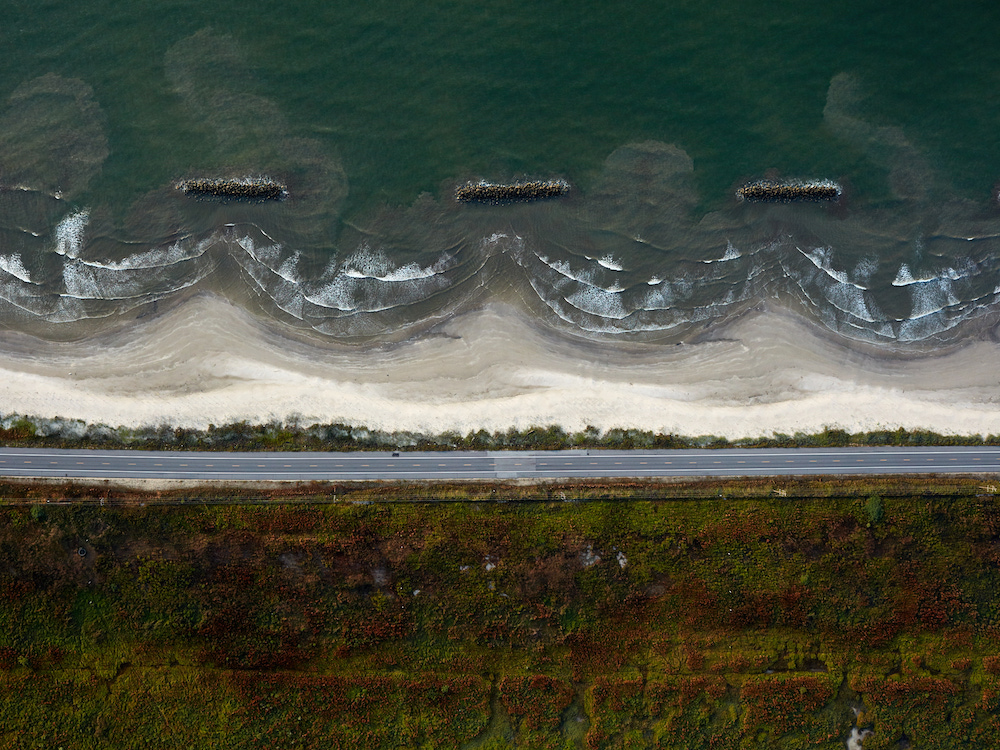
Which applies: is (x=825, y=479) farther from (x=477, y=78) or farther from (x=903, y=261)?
(x=477, y=78)

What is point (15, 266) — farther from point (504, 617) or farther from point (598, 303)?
point (504, 617)

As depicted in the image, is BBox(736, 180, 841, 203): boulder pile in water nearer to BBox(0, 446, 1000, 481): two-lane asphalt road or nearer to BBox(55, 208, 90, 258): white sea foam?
BBox(0, 446, 1000, 481): two-lane asphalt road

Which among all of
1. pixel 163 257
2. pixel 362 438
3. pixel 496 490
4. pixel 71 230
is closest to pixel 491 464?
pixel 496 490

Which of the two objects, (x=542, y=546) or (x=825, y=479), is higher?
(x=825, y=479)


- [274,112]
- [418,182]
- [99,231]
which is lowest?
[99,231]

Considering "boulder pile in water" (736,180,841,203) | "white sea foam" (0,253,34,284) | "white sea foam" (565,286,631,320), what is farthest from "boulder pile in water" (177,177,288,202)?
"boulder pile in water" (736,180,841,203)

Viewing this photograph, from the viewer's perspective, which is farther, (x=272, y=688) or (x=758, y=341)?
(x=758, y=341)

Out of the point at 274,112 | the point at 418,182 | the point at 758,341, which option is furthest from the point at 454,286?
the point at 758,341
